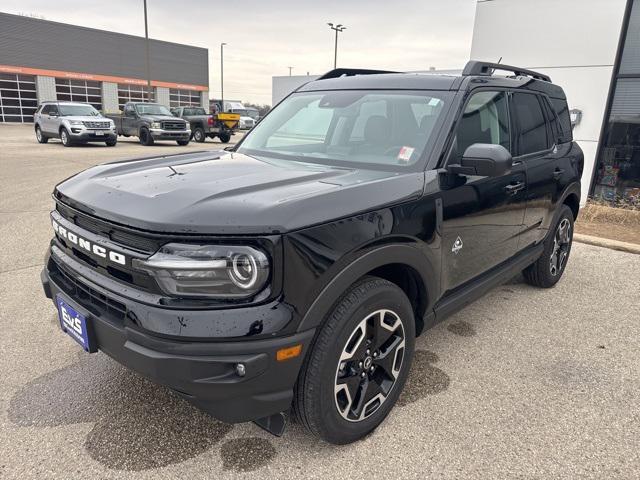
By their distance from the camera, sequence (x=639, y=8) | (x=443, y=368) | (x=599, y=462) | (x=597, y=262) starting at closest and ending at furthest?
(x=599, y=462) → (x=443, y=368) → (x=597, y=262) → (x=639, y=8)

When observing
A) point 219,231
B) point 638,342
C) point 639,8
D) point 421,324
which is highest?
point 639,8

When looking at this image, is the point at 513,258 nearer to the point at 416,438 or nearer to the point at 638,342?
the point at 638,342

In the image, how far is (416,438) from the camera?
7.95 ft

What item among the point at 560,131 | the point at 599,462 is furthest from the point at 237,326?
the point at 560,131

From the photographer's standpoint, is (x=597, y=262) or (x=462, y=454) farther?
(x=597, y=262)

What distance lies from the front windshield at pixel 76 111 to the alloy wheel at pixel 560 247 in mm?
18361

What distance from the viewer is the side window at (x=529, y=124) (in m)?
3.59

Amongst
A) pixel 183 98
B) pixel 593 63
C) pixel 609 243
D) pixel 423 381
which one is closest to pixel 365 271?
pixel 423 381

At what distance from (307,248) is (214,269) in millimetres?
368

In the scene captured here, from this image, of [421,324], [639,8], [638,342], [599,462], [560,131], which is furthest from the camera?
[639,8]

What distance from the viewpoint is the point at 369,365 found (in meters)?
2.36

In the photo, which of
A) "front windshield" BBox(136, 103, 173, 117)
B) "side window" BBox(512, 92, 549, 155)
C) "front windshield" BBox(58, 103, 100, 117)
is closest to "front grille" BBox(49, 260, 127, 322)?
"side window" BBox(512, 92, 549, 155)

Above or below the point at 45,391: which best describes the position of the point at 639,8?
above

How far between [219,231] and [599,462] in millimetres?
2085
